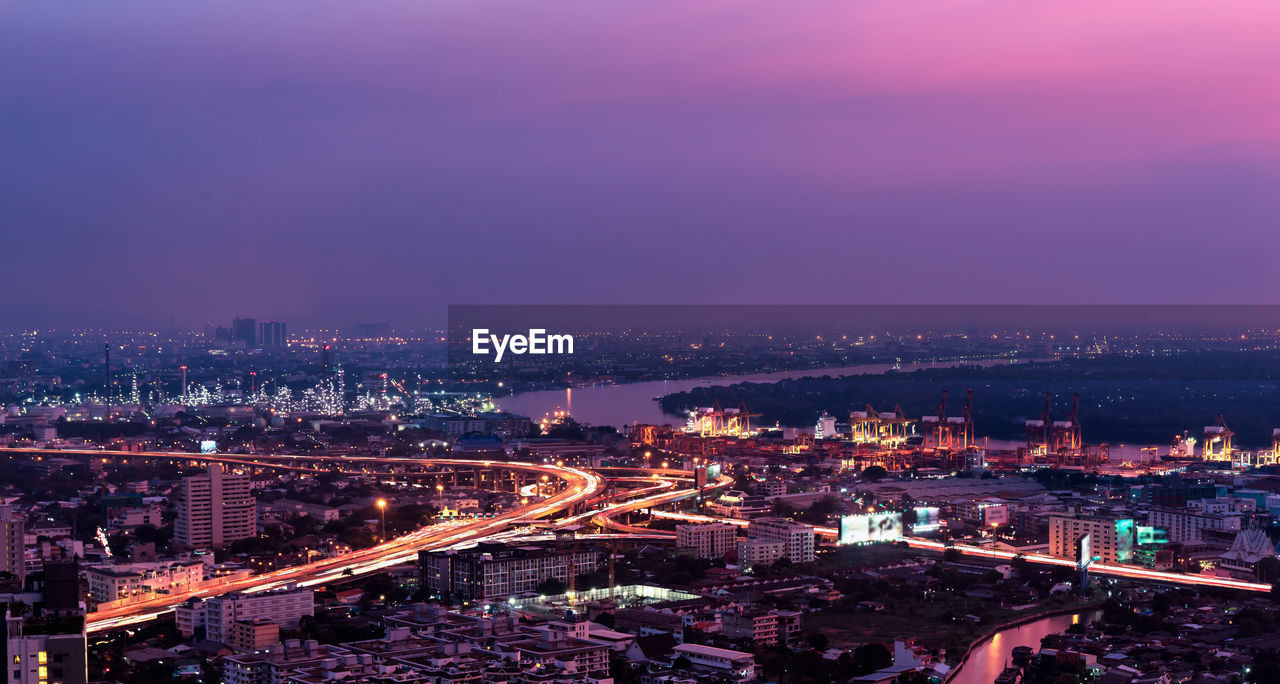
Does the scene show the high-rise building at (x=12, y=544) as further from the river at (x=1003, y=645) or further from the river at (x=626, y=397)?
the river at (x=626, y=397)

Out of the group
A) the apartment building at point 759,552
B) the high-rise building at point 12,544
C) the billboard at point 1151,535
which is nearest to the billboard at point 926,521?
the billboard at point 1151,535

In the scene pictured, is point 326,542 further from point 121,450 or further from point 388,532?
point 121,450

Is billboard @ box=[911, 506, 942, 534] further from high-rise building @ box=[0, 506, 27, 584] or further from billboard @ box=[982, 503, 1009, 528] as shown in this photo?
high-rise building @ box=[0, 506, 27, 584]

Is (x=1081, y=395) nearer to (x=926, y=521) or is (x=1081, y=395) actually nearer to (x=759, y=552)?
(x=926, y=521)

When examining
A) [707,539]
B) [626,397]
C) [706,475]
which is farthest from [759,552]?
[626,397]

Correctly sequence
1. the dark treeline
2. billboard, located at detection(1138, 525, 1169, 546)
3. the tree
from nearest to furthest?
the tree, billboard, located at detection(1138, 525, 1169, 546), the dark treeline

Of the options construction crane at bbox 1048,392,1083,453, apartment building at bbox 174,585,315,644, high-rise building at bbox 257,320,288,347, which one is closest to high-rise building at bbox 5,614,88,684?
apartment building at bbox 174,585,315,644

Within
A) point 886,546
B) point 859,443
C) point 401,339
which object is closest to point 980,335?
point 401,339
